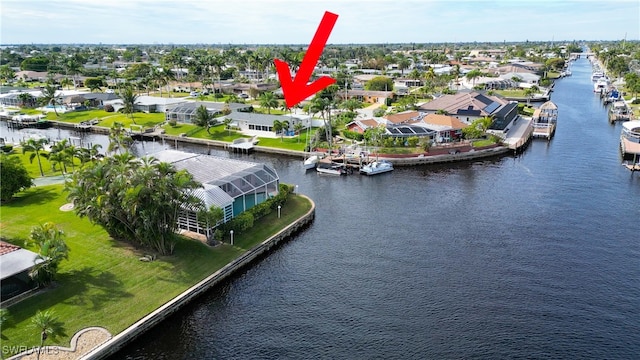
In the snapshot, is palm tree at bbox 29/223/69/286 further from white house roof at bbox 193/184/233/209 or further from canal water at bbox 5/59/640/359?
white house roof at bbox 193/184/233/209

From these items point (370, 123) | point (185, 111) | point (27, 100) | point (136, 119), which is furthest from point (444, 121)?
point (27, 100)

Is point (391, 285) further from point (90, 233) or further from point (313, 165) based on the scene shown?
point (313, 165)

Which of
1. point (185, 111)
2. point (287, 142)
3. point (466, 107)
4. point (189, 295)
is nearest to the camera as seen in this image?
point (189, 295)

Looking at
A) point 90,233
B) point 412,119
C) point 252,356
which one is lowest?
point 252,356

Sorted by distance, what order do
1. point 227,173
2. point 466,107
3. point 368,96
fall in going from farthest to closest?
point 368,96 → point 466,107 → point 227,173

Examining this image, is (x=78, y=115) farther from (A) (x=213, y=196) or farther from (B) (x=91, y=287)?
(B) (x=91, y=287)

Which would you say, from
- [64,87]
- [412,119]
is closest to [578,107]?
[412,119]

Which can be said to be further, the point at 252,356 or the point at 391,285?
the point at 391,285
